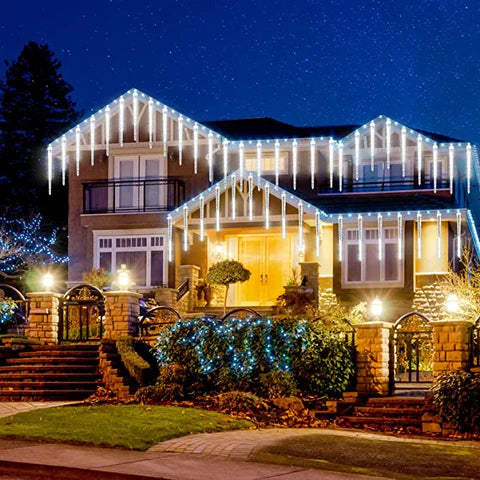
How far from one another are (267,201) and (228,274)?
2469mm

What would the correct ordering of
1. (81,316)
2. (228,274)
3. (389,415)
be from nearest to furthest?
(389,415)
(81,316)
(228,274)

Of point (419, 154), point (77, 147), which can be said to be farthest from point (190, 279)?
point (419, 154)

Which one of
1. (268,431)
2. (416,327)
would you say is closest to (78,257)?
(416,327)

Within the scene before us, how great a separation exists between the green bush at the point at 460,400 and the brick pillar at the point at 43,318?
917 centimetres

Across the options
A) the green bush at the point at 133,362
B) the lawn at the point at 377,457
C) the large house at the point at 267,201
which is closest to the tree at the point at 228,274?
the large house at the point at 267,201

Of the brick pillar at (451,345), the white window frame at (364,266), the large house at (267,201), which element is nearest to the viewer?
the brick pillar at (451,345)

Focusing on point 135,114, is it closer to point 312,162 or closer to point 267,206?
point 312,162

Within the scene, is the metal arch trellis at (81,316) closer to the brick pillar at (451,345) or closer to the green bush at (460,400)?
the brick pillar at (451,345)

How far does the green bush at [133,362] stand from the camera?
17516 millimetres

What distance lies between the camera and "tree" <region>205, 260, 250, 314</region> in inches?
1062

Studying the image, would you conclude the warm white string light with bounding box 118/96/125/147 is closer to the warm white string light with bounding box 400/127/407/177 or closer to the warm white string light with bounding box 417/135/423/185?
the warm white string light with bounding box 400/127/407/177

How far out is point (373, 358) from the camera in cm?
1648

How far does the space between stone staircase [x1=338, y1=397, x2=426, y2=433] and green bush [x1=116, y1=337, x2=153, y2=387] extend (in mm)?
4030

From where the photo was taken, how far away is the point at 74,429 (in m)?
12.8
